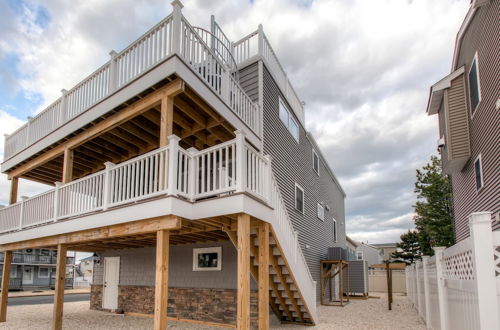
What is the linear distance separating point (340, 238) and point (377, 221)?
132 feet

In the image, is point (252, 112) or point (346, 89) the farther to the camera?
point (346, 89)

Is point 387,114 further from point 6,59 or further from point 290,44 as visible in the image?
point 6,59

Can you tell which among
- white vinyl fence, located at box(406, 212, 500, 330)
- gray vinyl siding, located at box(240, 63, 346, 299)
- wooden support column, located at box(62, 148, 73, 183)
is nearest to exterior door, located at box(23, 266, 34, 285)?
gray vinyl siding, located at box(240, 63, 346, 299)

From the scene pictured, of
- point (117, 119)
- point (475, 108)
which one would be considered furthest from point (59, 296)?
point (475, 108)

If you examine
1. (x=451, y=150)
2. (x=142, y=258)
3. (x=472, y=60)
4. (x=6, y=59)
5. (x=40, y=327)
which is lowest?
(x=40, y=327)

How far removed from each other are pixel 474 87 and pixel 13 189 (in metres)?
15.1

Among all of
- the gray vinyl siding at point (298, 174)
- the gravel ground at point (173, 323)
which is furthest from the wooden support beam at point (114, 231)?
the gray vinyl siding at point (298, 174)

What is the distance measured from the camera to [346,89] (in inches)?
648

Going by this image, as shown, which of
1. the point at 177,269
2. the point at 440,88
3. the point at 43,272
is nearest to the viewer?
the point at 440,88

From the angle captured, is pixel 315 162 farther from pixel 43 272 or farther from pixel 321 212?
pixel 43 272

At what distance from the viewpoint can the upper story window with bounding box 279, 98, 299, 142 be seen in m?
12.9

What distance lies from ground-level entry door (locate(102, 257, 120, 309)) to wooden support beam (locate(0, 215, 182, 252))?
11.2 feet

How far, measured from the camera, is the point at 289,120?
1382 centimetres

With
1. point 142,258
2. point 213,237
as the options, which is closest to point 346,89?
point 213,237
